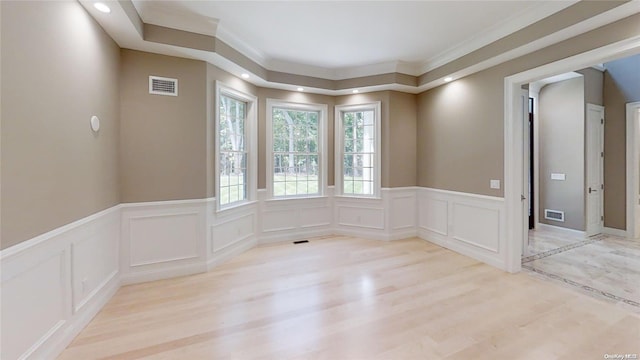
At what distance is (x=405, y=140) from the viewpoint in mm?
5008

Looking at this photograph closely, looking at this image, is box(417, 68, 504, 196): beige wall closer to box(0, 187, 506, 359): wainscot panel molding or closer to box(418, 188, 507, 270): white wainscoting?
box(418, 188, 507, 270): white wainscoting

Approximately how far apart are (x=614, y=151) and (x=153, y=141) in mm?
7447

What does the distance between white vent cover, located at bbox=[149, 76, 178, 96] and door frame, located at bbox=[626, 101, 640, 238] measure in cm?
725

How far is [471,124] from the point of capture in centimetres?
402

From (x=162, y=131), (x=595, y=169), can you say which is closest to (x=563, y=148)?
(x=595, y=169)

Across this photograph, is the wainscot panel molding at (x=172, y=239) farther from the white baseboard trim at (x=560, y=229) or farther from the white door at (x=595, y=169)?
the white door at (x=595, y=169)

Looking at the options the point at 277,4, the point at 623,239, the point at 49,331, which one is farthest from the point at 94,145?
the point at 623,239

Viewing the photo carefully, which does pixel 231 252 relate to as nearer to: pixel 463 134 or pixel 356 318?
pixel 356 318

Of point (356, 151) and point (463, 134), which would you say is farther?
point (356, 151)

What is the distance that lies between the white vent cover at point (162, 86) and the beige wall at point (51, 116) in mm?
454

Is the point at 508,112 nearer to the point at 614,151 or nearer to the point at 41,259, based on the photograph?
the point at 614,151

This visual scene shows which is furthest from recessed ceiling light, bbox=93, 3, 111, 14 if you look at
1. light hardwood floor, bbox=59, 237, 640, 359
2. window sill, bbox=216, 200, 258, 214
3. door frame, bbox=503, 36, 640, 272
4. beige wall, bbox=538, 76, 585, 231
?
beige wall, bbox=538, 76, 585, 231

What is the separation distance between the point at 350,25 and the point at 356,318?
3097 millimetres

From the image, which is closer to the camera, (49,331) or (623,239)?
(49,331)
